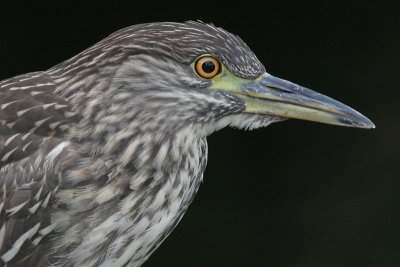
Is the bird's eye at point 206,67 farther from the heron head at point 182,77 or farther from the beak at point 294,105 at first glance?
the beak at point 294,105

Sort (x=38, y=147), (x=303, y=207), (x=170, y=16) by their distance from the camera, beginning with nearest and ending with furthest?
(x=38, y=147)
(x=170, y=16)
(x=303, y=207)

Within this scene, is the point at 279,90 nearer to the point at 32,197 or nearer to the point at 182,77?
the point at 182,77

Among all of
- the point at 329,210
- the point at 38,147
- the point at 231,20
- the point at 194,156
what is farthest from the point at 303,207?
the point at 38,147

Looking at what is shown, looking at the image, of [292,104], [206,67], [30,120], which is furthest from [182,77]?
[30,120]

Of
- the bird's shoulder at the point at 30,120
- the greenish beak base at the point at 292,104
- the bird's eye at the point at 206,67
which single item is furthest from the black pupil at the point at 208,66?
the bird's shoulder at the point at 30,120

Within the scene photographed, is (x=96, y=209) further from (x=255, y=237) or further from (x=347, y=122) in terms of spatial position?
(x=255, y=237)

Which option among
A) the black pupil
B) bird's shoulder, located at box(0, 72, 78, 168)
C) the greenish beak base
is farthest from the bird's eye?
bird's shoulder, located at box(0, 72, 78, 168)
